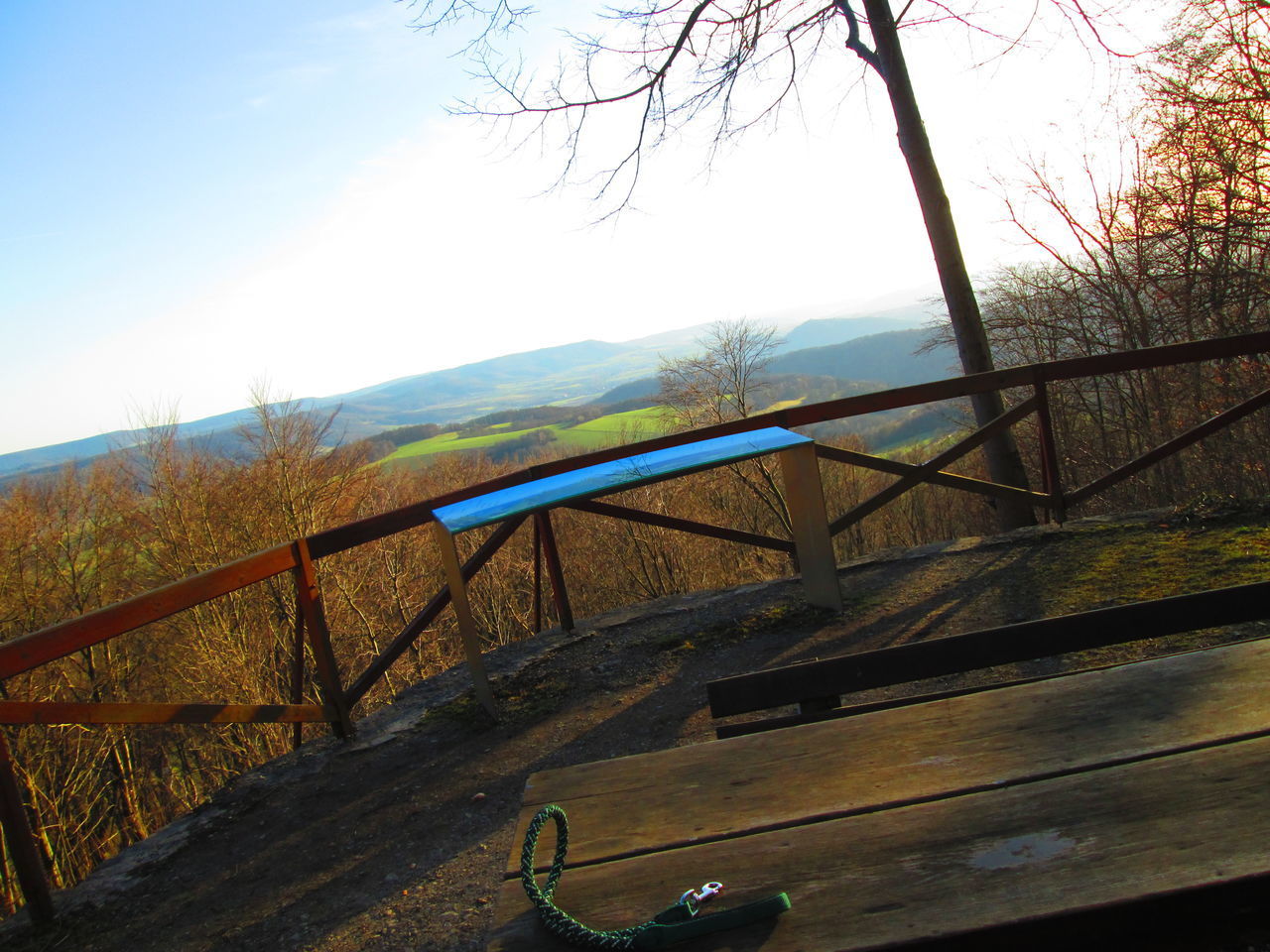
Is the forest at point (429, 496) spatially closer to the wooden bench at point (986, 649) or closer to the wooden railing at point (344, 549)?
the wooden railing at point (344, 549)

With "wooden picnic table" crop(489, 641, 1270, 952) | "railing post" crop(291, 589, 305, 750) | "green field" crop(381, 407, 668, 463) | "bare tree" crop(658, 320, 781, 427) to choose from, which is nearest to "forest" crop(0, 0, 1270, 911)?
"bare tree" crop(658, 320, 781, 427)

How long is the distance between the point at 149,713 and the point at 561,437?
→ 144ft

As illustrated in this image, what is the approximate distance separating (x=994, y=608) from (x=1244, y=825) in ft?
10.9

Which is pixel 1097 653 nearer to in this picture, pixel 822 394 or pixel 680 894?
pixel 680 894

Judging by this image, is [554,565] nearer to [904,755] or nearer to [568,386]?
[904,755]

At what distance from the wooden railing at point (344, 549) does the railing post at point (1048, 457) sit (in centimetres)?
1

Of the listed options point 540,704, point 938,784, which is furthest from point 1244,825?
point 540,704

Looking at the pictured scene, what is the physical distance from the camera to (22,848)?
2.85 metres

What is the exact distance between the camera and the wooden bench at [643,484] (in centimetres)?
392

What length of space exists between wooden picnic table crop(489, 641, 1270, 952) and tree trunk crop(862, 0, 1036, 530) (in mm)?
5371

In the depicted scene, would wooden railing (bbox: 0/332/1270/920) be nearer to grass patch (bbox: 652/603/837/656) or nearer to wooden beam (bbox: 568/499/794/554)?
wooden beam (bbox: 568/499/794/554)

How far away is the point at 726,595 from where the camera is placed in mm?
5270

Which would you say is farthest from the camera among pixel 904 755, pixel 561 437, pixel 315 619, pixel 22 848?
pixel 561 437


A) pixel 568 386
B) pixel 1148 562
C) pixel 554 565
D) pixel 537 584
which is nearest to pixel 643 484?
pixel 554 565
